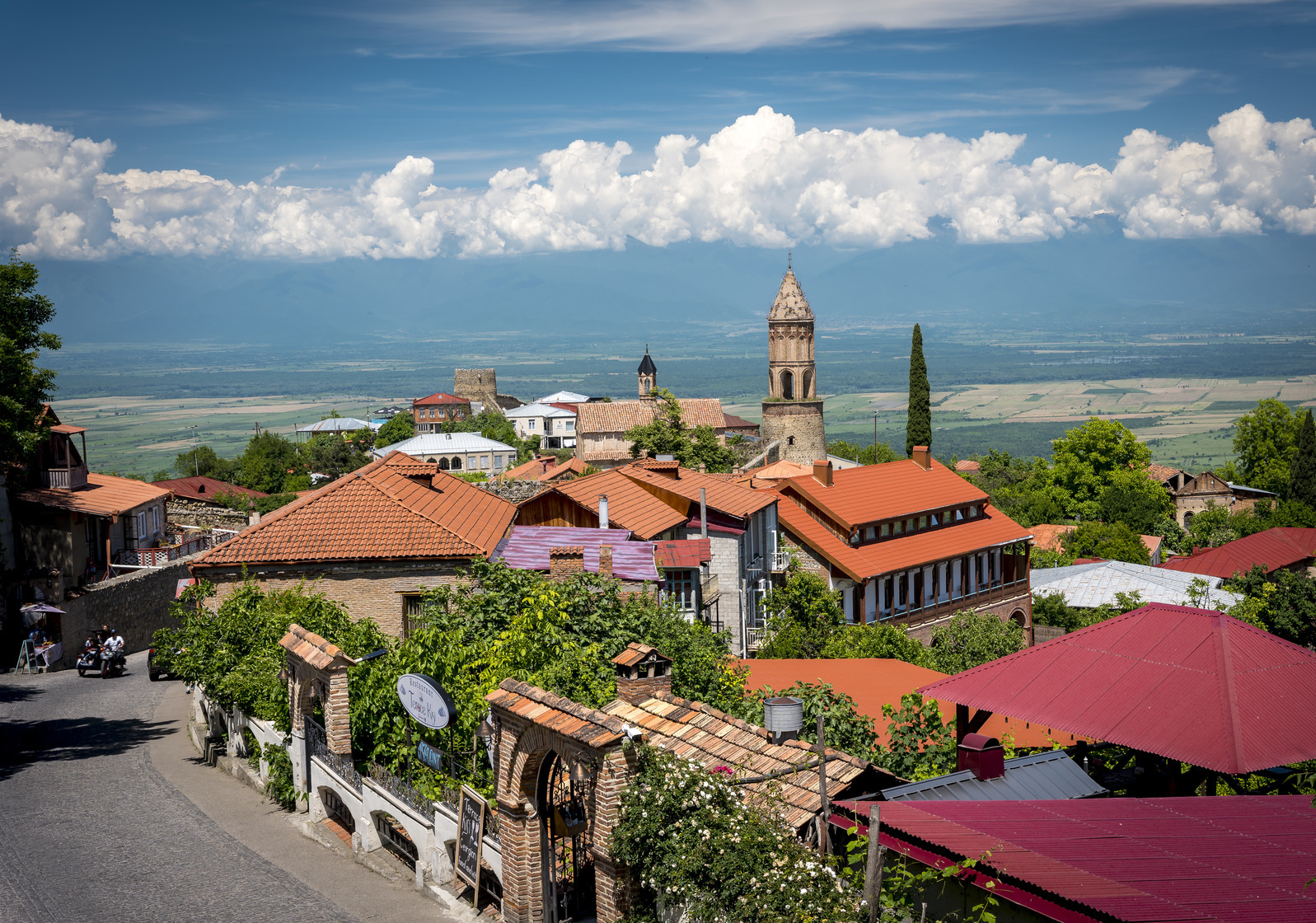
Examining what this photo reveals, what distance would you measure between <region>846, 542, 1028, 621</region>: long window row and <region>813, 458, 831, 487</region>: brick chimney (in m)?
4.45

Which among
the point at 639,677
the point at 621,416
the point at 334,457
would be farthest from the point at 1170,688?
the point at 621,416

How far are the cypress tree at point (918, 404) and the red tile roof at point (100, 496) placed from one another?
53230 mm

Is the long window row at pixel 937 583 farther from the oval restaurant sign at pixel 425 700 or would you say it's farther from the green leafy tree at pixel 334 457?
the green leafy tree at pixel 334 457

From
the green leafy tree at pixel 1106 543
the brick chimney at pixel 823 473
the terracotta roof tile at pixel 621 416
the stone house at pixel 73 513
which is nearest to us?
the stone house at pixel 73 513

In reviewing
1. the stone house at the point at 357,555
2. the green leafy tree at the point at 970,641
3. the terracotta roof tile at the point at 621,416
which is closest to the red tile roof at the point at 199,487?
the terracotta roof tile at the point at 621,416

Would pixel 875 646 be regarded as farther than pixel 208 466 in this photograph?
No

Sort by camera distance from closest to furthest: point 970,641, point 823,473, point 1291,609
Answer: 1. point 1291,609
2. point 970,641
3. point 823,473

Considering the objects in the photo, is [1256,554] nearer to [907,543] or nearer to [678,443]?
[907,543]

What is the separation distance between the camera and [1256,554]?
56.3 meters

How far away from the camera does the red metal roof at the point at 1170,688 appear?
34.2ft

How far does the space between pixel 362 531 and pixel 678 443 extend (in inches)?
1404

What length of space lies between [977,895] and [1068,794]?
402cm

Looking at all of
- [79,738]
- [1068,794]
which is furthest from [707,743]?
[79,738]

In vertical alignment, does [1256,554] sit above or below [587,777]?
below
